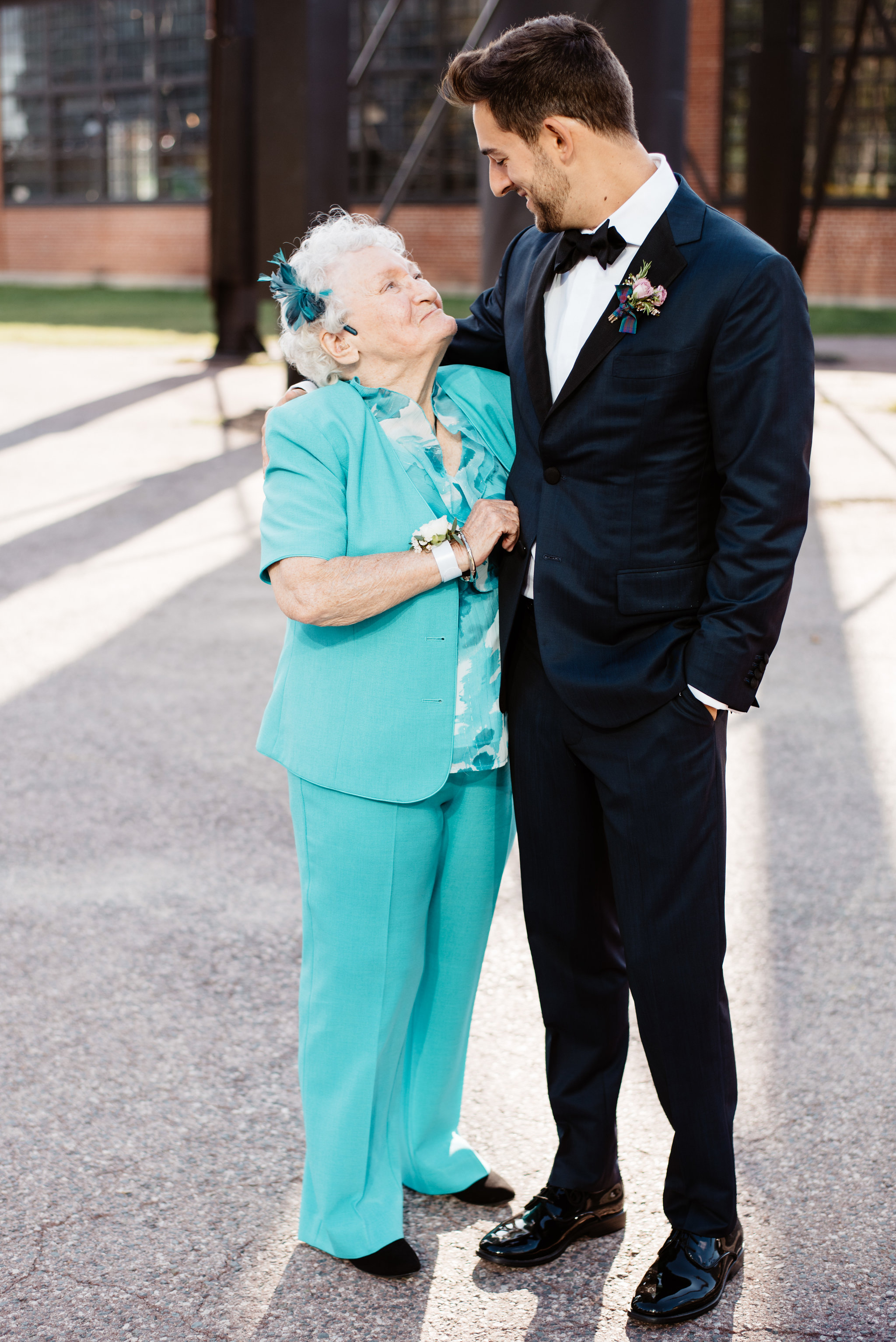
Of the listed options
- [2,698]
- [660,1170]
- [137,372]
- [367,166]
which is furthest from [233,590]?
[367,166]

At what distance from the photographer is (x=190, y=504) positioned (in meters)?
9.46

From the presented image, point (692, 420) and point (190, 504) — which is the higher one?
point (692, 420)

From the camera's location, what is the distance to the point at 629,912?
235cm

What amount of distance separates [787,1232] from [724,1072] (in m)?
0.45

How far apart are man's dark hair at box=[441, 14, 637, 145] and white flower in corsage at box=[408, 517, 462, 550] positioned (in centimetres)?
62

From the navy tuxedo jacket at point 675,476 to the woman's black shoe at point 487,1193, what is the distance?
41.3 inches

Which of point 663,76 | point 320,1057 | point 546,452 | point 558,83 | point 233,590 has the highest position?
point 663,76

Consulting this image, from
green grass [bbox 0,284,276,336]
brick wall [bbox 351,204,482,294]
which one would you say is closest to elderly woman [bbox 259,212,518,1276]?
green grass [bbox 0,284,276,336]

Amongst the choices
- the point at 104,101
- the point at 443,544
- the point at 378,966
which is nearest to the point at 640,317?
the point at 443,544

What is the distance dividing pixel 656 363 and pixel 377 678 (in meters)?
0.70

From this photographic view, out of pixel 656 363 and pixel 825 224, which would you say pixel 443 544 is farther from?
pixel 825 224

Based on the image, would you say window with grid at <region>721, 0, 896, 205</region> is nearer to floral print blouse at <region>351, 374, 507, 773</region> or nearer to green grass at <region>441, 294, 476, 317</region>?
green grass at <region>441, 294, 476, 317</region>

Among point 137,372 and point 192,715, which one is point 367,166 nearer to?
point 137,372

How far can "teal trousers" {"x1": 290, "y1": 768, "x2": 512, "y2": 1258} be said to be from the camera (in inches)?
93.5
